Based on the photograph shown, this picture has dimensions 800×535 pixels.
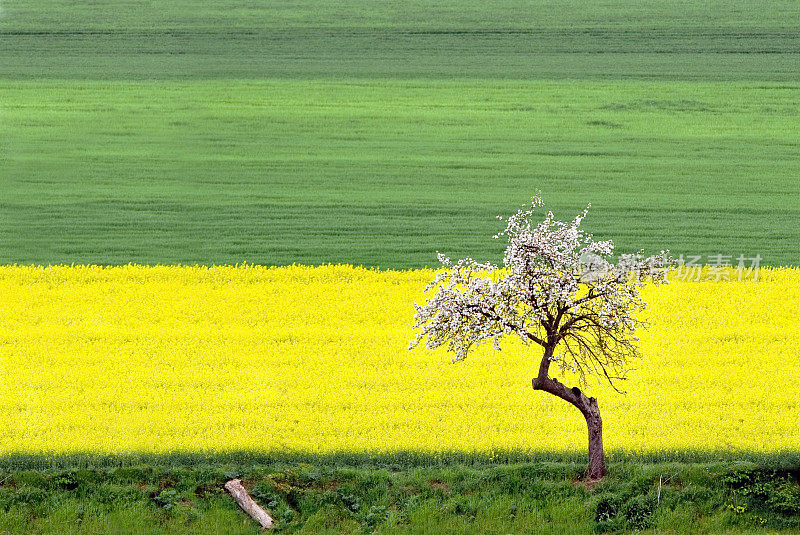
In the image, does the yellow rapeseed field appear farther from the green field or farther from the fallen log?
the green field

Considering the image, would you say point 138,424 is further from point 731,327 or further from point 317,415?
point 731,327

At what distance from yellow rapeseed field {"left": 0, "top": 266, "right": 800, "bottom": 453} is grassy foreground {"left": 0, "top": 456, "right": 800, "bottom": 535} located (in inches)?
28.9

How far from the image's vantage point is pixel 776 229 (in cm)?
2339

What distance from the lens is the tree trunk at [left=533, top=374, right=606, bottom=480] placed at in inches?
498

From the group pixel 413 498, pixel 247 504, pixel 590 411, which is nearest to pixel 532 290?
pixel 590 411

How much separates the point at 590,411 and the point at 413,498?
94.0 inches

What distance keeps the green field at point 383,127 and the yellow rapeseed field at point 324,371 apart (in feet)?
7.74

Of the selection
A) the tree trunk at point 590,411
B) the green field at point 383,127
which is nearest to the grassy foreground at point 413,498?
the tree trunk at point 590,411

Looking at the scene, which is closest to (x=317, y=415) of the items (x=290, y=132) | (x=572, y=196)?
(x=572, y=196)

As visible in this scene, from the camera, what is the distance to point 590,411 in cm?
1280

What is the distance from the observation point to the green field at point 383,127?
2328cm

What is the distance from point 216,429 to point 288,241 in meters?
8.38

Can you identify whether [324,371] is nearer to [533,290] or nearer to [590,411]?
[590,411]

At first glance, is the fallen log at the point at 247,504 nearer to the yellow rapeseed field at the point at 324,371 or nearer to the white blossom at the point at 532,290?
the yellow rapeseed field at the point at 324,371
